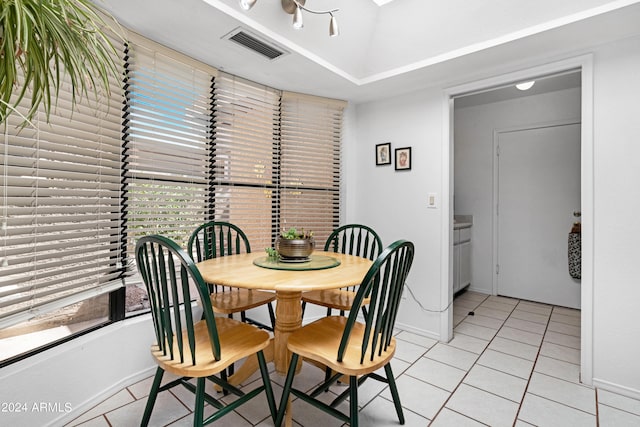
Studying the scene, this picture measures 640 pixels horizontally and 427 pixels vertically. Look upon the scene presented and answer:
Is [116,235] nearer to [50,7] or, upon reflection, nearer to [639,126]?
[50,7]

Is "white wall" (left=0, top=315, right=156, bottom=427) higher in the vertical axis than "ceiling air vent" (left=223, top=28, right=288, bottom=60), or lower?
lower

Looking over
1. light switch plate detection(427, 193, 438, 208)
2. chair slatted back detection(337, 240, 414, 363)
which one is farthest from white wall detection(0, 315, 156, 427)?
light switch plate detection(427, 193, 438, 208)

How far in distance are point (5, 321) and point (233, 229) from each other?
1.38 m

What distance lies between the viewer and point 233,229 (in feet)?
8.21

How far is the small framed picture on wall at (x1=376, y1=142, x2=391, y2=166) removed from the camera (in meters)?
3.09

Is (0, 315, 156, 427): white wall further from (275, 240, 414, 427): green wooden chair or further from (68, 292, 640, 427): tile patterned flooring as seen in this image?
(275, 240, 414, 427): green wooden chair

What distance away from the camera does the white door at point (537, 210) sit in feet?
11.5

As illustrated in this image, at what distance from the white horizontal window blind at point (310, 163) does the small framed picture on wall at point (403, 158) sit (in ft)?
2.06

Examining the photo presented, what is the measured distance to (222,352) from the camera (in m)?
1.37

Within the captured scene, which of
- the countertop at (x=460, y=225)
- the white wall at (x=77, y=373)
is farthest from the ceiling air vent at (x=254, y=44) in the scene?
the countertop at (x=460, y=225)

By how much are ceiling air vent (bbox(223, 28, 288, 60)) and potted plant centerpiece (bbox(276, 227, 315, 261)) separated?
4.27 feet

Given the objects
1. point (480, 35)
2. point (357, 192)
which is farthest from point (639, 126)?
point (357, 192)

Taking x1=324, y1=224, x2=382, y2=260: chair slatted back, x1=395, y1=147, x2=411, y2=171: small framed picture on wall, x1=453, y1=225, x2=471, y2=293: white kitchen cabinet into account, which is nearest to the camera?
x1=324, y1=224, x2=382, y2=260: chair slatted back

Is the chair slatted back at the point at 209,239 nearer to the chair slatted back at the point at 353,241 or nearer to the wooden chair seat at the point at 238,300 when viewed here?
the wooden chair seat at the point at 238,300
